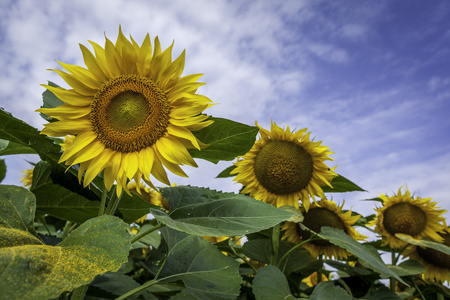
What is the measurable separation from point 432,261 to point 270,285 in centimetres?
181

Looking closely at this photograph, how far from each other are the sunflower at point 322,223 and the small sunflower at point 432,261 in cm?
55

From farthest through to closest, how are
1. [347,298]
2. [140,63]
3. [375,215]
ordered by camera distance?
1. [375,215]
2. [347,298]
3. [140,63]

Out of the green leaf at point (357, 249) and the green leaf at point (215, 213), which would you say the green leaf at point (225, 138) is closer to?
the green leaf at point (215, 213)

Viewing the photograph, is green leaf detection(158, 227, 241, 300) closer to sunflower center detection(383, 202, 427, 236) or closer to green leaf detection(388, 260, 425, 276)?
green leaf detection(388, 260, 425, 276)

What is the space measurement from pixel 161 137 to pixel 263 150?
1140 mm

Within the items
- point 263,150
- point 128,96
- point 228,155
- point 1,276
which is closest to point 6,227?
point 1,276

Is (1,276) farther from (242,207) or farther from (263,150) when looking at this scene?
(263,150)

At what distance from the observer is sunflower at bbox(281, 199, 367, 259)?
2359 millimetres

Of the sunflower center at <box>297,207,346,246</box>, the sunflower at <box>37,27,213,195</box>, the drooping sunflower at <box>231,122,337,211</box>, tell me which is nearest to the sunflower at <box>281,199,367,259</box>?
the sunflower center at <box>297,207,346,246</box>

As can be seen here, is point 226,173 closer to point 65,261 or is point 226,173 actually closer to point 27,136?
point 27,136

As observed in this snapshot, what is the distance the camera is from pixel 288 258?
2.15 m

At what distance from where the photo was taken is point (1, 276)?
0.72 metres

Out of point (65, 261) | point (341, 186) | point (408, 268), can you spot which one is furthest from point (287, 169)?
point (65, 261)

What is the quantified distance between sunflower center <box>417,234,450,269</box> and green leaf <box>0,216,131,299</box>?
249 centimetres
